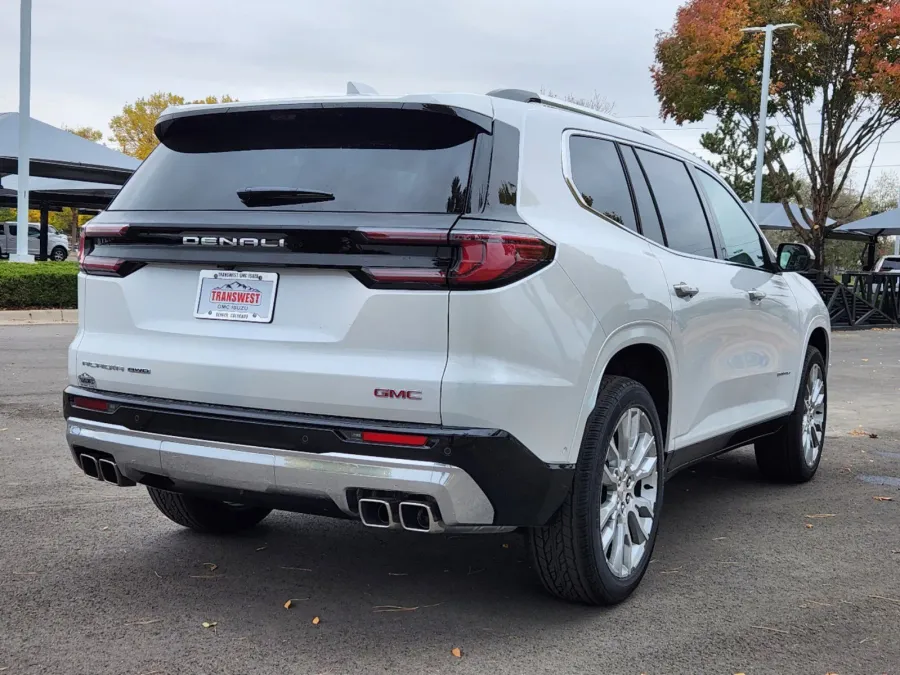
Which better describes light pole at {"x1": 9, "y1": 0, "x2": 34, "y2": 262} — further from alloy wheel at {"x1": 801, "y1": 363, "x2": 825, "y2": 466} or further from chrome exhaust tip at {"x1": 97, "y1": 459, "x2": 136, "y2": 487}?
chrome exhaust tip at {"x1": 97, "y1": 459, "x2": 136, "y2": 487}

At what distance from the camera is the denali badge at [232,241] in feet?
11.2

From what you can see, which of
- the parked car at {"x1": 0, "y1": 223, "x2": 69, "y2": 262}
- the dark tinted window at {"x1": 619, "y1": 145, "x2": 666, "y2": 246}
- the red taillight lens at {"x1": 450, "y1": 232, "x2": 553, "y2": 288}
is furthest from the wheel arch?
the parked car at {"x1": 0, "y1": 223, "x2": 69, "y2": 262}

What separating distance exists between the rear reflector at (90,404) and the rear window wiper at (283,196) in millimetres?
911

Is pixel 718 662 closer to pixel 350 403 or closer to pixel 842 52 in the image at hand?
pixel 350 403

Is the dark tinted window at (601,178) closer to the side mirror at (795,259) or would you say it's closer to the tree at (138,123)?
the side mirror at (795,259)

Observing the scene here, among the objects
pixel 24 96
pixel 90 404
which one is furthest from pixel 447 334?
pixel 24 96

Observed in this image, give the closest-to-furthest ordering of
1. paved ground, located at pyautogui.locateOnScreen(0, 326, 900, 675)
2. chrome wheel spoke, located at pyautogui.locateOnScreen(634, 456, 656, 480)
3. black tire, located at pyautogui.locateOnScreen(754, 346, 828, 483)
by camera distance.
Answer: paved ground, located at pyautogui.locateOnScreen(0, 326, 900, 675) → chrome wheel spoke, located at pyautogui.locateOnScreen(634, 456, 656, 480) → black tire, located at pyautogui.locateOnScreen(754, 346, 828, 483)

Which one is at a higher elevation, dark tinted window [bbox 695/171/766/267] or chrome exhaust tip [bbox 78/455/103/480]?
dark tinted window [bbox 695/171/766/267]

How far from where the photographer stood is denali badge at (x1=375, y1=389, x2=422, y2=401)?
324 cm

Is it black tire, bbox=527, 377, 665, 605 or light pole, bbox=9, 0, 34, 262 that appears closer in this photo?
black tire, bbox=527, 377, 665, 605

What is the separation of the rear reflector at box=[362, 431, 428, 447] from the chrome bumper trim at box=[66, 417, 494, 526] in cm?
6

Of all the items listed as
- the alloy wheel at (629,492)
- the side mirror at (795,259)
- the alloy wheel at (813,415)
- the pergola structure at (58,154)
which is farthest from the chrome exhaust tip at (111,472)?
the pergola structure at (58,154)

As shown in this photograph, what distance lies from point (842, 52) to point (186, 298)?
79.9 ft

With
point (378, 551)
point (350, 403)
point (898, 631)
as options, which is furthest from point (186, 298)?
point (898, 631)
